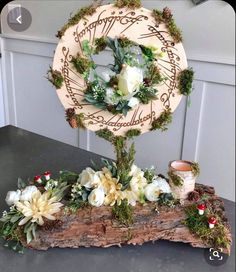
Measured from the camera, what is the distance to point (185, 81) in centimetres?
66

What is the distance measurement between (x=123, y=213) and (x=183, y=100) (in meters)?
0.75

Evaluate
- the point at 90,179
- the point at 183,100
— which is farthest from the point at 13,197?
the point at 183,100

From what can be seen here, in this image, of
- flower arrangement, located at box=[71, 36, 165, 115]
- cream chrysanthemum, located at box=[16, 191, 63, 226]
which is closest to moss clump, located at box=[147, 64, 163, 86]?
flower arrangement, located at box=[71, 36, 165, 115]

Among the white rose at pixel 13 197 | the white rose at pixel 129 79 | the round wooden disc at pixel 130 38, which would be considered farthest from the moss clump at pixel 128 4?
the white rose at pixel 13 197

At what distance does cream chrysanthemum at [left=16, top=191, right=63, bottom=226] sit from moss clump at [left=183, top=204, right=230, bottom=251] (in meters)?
0.26

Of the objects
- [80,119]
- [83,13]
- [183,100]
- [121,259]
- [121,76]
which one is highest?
[83,13]

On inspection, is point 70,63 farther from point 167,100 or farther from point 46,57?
point 46,57

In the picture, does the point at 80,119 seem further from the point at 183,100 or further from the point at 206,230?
the point at 183,100

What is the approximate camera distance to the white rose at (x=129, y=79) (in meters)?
0.62

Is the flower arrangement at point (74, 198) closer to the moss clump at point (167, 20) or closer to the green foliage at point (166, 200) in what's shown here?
the green foliage at point (166, 200)

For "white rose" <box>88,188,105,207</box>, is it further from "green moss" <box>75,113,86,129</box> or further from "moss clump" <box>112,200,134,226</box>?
"green moss" <box>75,113,86,129</box>

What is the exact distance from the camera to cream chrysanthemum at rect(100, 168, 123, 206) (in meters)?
0.69

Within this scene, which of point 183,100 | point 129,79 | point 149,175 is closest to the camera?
point 129,79

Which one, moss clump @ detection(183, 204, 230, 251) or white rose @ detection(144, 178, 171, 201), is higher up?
white rose @ detection(144, 178, 171, 201)
